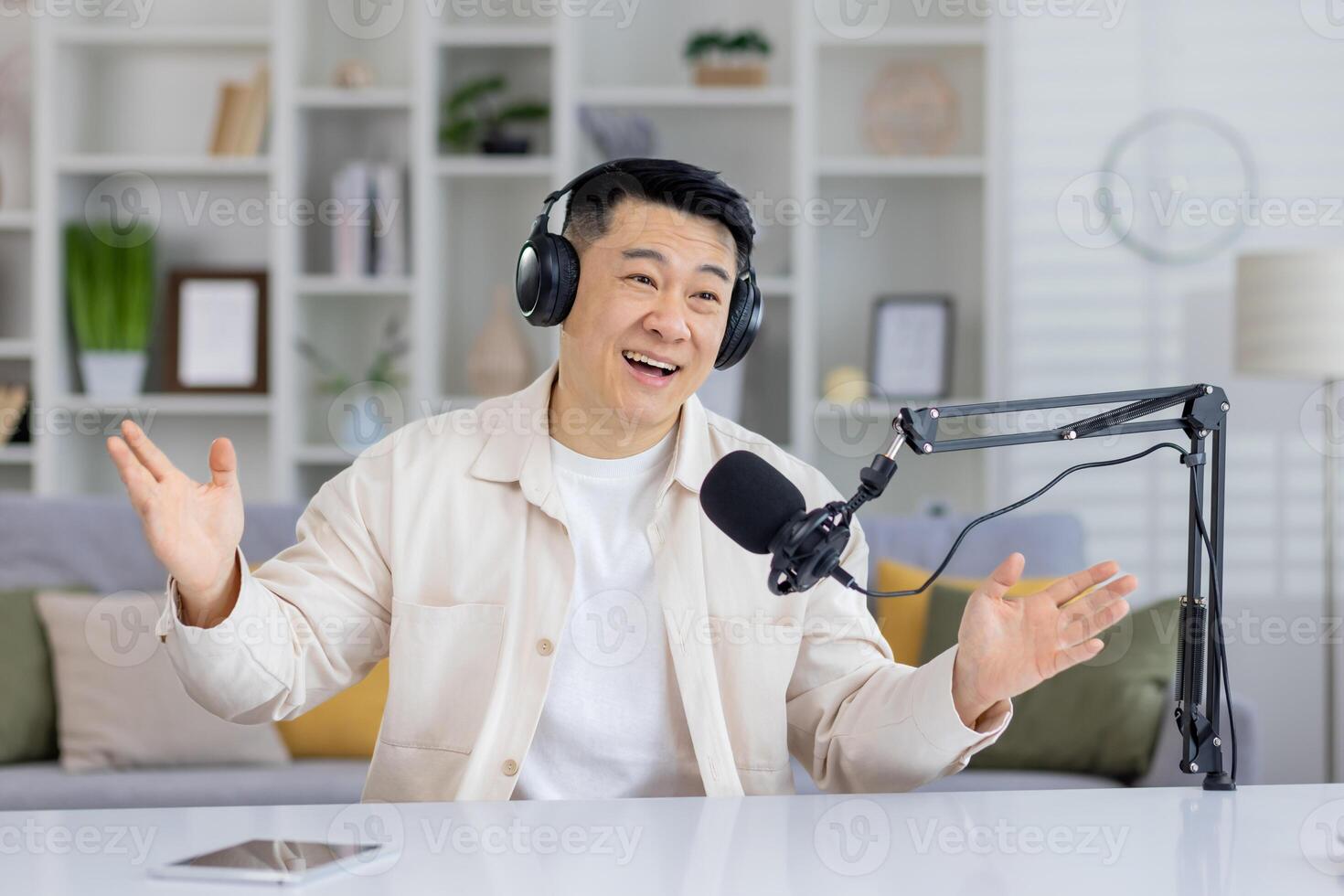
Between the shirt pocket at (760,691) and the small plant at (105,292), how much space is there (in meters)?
2.52

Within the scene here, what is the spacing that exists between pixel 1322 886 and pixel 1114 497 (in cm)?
265

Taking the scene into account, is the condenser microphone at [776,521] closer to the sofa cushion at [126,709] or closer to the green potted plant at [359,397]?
the sofa cushion at [126,709]

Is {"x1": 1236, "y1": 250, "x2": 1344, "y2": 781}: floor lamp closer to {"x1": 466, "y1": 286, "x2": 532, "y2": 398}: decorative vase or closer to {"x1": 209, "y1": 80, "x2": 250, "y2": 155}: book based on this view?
{"x1": 466, "y1": 286, "x2": 532, "y2": 398}: decorative vase

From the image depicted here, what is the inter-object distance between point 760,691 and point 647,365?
1.25 feet

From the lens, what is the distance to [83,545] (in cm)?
257

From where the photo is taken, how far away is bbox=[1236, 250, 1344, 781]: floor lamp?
9.02 ft

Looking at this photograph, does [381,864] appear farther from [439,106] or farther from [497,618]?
[439,106]

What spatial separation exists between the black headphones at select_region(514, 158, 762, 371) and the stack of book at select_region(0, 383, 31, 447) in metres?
2.52

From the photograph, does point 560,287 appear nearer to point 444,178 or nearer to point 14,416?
point 444,178

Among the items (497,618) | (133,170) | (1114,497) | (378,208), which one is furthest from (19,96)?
(1114,497)

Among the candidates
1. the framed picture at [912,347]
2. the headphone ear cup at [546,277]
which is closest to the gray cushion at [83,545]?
the headphone ear cup at [546,277]

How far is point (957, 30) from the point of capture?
134 inches

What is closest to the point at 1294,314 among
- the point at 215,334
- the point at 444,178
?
the point at 444,178

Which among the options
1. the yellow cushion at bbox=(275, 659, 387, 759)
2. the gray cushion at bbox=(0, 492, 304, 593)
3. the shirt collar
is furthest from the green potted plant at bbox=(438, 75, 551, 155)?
the shirt collar
